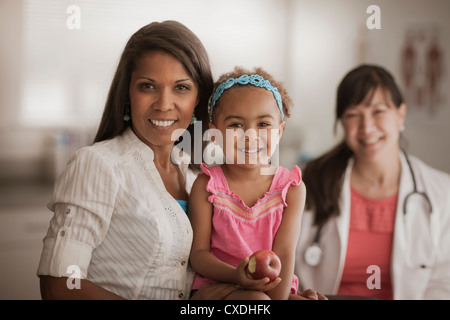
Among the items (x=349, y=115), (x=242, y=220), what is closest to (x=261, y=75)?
(x=242, y=220)

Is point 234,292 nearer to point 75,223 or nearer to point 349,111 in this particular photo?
point 75,223

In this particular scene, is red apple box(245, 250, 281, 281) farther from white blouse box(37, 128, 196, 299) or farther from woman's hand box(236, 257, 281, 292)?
white blouse box(37, 128, 196, 299)

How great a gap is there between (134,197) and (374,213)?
→ 830mm

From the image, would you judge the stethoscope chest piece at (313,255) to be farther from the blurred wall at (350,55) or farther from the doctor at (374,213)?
the blurred wall at (350,55)

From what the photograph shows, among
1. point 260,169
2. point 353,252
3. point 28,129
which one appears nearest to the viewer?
point 260,169

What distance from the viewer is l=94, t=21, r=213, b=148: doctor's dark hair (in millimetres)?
843

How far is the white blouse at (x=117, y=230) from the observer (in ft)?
2.52

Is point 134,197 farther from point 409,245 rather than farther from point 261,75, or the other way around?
point 409,245

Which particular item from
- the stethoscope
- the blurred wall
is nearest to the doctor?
the stethoscope

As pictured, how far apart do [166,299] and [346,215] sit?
0.72 m

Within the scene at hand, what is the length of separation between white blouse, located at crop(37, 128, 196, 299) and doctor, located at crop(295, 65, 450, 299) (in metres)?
0.64

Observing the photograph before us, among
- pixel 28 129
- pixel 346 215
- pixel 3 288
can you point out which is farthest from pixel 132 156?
pixel 28 129

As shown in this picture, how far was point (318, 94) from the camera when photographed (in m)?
2.28

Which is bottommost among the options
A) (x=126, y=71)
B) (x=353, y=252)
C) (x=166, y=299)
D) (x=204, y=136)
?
(x=353, y=252)
